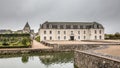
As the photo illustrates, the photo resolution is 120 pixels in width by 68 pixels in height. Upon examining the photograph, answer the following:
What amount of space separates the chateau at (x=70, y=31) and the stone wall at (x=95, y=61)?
41586 millimetres

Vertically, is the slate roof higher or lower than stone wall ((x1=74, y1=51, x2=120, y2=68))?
higher

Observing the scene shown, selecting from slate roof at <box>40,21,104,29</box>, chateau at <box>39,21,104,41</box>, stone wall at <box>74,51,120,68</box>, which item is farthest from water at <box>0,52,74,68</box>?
slate roof at <box>40,21,104,29</box>

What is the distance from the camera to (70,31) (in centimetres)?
5831

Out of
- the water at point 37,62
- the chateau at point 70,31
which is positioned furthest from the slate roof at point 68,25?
the water at point 37,62

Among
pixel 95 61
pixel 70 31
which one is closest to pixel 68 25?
pixel 70 31

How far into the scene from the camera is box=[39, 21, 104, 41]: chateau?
57.1m

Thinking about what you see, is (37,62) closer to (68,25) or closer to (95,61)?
(95,61)

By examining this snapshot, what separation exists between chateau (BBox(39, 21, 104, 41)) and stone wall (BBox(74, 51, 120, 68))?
41.6 metres

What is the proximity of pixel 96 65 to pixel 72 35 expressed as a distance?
155ft

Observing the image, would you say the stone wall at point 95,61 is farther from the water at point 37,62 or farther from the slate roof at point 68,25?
the slate roof at point 68,25

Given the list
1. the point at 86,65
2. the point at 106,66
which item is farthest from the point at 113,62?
the point at 86,65

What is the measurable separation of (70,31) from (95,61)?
1842 inches

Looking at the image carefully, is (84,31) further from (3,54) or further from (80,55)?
(80,55)

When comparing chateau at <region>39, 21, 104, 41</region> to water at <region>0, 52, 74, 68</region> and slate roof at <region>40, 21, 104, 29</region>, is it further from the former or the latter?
water at <region>0, 52, 74, 68</region>
